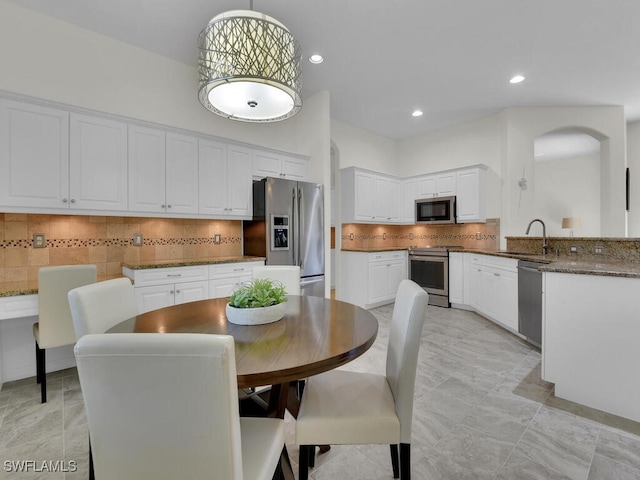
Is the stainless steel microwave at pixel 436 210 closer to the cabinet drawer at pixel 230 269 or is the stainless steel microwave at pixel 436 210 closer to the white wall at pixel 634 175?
the cabinet drawer at pixel 230 269

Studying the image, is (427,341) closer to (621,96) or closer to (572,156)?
(621,96)

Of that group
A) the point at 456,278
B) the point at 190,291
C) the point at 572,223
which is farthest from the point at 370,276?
the point at 572,223

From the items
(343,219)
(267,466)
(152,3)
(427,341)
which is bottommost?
(427,341)

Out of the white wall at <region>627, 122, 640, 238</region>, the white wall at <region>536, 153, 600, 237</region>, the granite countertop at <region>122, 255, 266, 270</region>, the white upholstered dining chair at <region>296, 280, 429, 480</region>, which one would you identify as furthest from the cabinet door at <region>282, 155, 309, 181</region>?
the white wall at <region>627, 122, 640, 238</region>

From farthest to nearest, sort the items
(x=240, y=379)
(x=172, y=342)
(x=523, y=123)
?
(x=523, y=123) < (x=240, y=379) < (x=172, y=342)

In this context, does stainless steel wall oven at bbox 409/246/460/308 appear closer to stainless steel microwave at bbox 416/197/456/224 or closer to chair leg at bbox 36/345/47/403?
stainless steel microwave at bbox 416/197/456/224

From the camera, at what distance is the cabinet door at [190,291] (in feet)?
9.43

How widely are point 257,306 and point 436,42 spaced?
10.2 feet

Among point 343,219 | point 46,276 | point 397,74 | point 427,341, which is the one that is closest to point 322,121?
point 397,74

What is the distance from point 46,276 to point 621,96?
22.3 feet

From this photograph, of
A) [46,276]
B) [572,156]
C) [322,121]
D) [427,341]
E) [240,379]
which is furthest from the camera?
[572,156]

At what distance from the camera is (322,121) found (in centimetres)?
394

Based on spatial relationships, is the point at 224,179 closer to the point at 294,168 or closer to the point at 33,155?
the point at 294,168

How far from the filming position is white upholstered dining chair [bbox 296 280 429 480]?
1186mm
